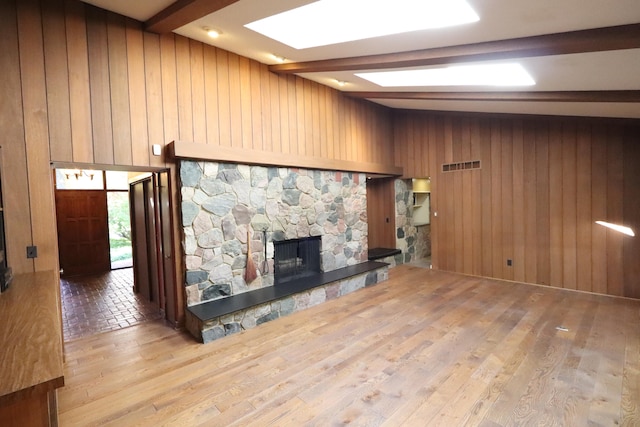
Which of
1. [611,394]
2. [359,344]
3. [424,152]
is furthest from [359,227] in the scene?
[611,394]

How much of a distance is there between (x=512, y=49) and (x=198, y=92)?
3.10 metres

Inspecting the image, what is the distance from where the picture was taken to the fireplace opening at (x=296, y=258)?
4414 millimetres

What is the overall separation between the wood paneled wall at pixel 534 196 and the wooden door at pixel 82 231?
22.5ft

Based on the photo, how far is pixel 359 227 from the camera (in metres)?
5.52

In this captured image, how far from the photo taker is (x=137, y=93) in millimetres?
3094

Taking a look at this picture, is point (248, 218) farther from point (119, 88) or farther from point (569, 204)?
point (569, 204)

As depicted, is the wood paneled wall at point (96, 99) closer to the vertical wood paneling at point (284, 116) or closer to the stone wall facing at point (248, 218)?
the vertical wood paneling at point (284, 116)

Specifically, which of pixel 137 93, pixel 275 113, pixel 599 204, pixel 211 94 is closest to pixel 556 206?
pixel 599 204

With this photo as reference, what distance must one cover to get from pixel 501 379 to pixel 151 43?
14.7 ft

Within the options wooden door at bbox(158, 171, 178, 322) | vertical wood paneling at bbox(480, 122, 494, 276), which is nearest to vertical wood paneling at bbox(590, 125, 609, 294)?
vertical wood paneling at bbox(480, 122, 494, 276)

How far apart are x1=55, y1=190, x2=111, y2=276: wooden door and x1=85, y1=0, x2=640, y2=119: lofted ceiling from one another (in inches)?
202

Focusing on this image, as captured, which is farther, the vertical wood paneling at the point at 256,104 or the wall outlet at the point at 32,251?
the vertical wood paneling at the point at 256,104

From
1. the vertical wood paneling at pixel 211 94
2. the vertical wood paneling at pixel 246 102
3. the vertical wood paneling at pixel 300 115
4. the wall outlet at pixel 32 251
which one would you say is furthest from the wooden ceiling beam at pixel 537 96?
the wall outlet at pixel 32 251

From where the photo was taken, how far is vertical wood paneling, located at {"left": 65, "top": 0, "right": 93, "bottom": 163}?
273 cm
